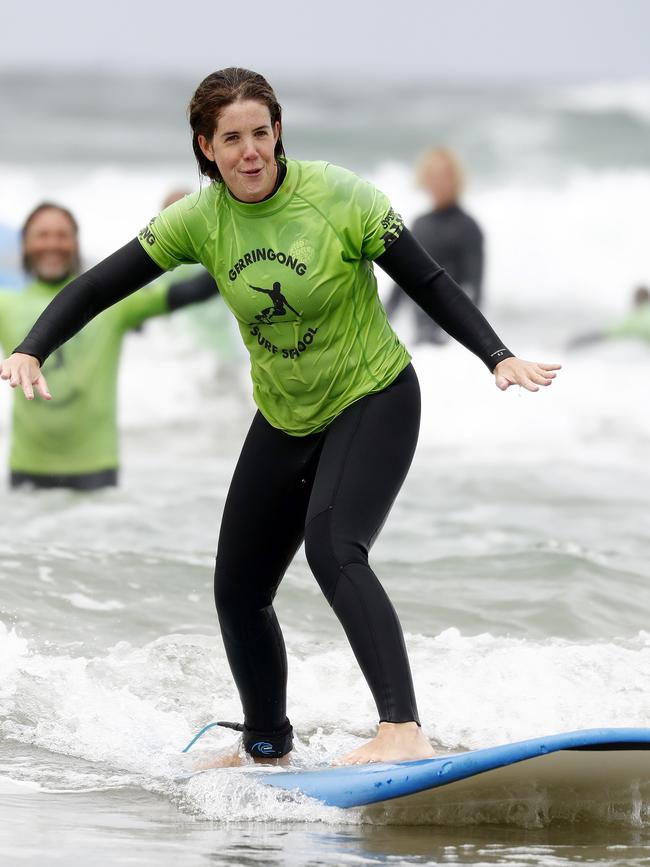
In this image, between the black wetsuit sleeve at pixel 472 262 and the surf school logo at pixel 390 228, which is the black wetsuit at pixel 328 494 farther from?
the black wetsuit sleeve at pixel 472 262

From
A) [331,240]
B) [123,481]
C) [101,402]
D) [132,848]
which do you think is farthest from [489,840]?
[123,481]

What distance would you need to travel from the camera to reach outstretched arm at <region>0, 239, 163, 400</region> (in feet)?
12.1

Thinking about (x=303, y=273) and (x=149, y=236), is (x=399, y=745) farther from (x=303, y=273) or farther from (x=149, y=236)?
(x=149, y=236)

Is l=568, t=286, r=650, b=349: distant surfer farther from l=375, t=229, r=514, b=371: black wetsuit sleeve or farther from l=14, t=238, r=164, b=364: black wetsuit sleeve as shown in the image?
l=14, t=238, r=164, b=364: black wetsuit sleeve

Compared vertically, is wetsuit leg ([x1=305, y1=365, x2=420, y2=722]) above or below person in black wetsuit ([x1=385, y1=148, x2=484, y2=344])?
below

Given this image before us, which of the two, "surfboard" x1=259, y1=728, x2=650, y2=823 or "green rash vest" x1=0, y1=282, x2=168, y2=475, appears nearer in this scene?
"surfboard" x1=259, y1=728, x2=650, y2=823

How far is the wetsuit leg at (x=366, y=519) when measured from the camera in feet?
11.6

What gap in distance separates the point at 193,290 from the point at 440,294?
9.98ft

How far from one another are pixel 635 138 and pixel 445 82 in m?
15.0

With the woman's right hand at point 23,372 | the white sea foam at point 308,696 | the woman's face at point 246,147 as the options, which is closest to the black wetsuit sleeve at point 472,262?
the white sea foam at point 308,696

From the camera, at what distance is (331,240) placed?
3633mm

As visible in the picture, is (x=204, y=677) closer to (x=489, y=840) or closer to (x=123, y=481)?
(x=489, y=840)

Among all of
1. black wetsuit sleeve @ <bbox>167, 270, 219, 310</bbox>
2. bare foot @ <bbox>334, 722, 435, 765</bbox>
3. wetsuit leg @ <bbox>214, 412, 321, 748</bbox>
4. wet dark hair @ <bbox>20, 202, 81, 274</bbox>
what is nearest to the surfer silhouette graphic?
wetsuit leg @ <bbox>214, 412, 321, 748</bbox>

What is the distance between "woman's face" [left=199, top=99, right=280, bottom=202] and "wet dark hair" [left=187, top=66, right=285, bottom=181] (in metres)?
0.02
